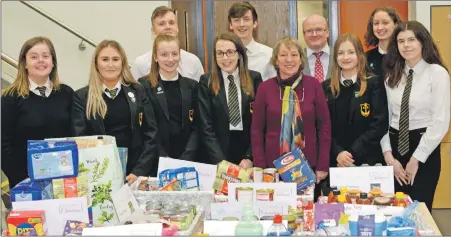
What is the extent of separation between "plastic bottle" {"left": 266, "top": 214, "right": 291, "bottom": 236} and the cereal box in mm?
1015

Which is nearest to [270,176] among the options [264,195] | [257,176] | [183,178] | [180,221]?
[257,176]

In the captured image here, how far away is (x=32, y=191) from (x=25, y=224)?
197 mm

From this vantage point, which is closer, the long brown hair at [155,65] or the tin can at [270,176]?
the tin can at [270,176]

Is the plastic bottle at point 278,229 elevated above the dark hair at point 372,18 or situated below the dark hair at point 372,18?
below

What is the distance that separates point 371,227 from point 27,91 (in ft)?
7.29

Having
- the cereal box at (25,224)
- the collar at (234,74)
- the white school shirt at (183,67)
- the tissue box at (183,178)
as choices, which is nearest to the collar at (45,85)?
the white school shirt at (183,67)

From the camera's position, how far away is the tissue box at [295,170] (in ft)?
10.9

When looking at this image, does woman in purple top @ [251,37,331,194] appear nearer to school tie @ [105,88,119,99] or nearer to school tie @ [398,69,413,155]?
school tie @ [398,69,413,155]

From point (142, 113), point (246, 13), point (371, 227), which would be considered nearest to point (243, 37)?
point (246, 13)

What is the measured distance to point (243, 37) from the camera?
460cm

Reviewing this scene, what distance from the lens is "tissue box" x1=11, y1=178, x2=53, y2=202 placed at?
2846mm

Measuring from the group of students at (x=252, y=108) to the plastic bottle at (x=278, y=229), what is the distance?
1185 millimetres

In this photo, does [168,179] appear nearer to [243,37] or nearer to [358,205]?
[358,205]

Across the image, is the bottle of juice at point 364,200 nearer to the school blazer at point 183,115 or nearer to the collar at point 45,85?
the school blazer at point 183,115
